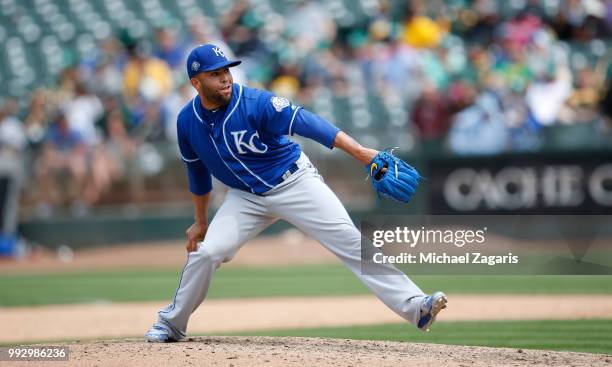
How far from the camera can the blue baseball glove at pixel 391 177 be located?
5816mm

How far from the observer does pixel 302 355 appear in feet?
19.1

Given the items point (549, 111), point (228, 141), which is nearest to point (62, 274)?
point (549, 111)

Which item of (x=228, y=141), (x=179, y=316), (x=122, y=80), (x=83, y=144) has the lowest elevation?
(x=179, y=316)

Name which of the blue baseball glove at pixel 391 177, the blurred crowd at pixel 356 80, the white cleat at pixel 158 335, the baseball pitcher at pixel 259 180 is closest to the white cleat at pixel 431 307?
the baseball pitcher at pixel 259 180

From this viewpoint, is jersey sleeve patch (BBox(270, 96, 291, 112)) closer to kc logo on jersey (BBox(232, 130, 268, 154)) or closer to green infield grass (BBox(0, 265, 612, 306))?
kc logo on jersey (BBox(232, 130, 268, 154))

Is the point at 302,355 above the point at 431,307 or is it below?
below

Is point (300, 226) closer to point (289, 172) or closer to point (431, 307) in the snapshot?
point (289, 172)

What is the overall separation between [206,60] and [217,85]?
16 centimetres

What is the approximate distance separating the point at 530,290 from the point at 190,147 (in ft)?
17.1

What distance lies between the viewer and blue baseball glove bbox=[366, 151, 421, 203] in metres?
5.82

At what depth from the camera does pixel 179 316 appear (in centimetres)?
632

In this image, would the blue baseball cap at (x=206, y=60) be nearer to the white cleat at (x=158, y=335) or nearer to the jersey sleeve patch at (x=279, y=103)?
the jersey sleeve patch at (x=279, y=103)

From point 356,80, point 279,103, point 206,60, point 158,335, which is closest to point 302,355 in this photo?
point 158,335

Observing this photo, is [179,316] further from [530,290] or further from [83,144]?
[83,144]
